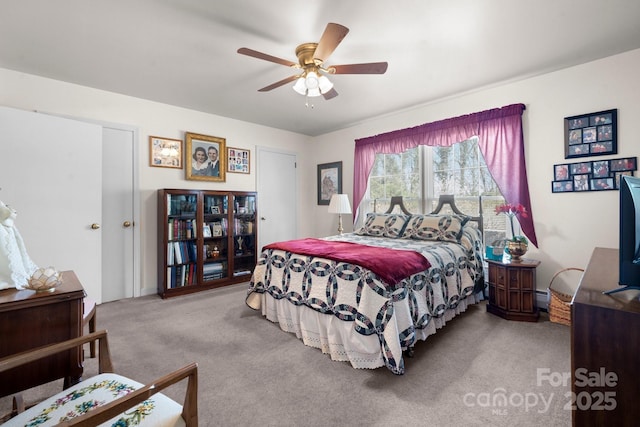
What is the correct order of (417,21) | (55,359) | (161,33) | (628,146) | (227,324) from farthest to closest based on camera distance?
(227,324)
(628,146)
(161,33)
(417,21)
(55,359)

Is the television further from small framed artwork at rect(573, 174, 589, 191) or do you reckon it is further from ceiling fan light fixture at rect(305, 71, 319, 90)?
small framed artwork at rect(573, 174, 589, 191)

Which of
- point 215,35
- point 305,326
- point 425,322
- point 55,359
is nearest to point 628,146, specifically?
point 425,322

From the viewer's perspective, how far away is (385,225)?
12.2ft

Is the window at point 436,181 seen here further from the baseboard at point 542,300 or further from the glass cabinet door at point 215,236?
the glass cabinet door at point 215,236

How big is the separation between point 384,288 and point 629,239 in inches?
47.9

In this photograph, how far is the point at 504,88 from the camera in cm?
322

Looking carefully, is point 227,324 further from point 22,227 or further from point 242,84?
point 242,84

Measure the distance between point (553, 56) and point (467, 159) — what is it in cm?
125

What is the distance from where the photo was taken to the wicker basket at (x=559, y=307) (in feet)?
8.46

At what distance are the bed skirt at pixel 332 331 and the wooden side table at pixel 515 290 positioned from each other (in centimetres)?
40

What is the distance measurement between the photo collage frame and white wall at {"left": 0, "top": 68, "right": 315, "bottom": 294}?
3934mm

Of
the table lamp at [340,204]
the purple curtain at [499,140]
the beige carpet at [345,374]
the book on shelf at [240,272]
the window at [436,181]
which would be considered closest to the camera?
the beige carpet at [345,374]

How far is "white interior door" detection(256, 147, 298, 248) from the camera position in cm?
485

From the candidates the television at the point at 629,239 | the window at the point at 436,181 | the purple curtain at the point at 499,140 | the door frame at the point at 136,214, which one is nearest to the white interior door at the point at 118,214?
the door frame at the point at 136,214
